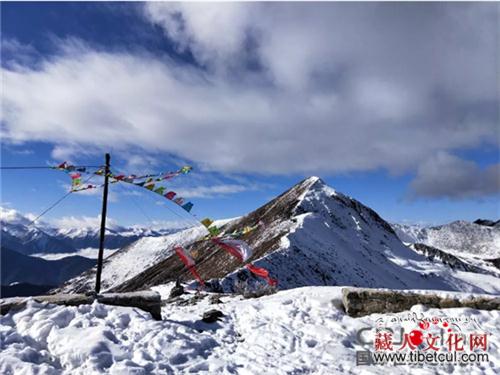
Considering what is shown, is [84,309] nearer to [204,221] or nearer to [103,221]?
[103,221]

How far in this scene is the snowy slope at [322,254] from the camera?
1934 inches

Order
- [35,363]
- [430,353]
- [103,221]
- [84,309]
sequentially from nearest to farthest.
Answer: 1. [35,363]
2. [430,353]
3. [84,309]
4. [103,221]

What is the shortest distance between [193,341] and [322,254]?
48.5 m

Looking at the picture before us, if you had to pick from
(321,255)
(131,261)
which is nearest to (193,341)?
(321,255)

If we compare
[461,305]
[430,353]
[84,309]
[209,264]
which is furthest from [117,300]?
[209,264]

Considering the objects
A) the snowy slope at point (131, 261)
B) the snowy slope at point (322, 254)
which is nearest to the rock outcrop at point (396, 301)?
the snowy slope at point (322, 254)

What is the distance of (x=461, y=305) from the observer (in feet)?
38.5

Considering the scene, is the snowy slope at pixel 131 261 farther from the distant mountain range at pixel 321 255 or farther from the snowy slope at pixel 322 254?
the snowy slope at pixel 322 254

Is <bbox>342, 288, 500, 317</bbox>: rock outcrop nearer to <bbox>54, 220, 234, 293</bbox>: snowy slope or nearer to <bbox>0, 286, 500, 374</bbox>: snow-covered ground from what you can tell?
<bbox>0, 286, 500, 374</bbox>: snow-covered ground

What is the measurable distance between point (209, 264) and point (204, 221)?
158ft

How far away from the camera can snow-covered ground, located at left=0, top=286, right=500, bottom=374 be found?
8.59 m

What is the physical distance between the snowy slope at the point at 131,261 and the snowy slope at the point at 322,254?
4490 centimetres

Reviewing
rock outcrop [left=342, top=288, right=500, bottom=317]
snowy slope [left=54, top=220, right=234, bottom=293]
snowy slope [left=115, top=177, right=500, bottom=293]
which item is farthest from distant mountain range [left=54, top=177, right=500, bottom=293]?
rock outcrop [left=342, top=288, right=500, bottom=317]

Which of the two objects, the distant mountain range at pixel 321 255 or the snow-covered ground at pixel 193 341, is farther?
the distant mountain range at pixel 321 255
